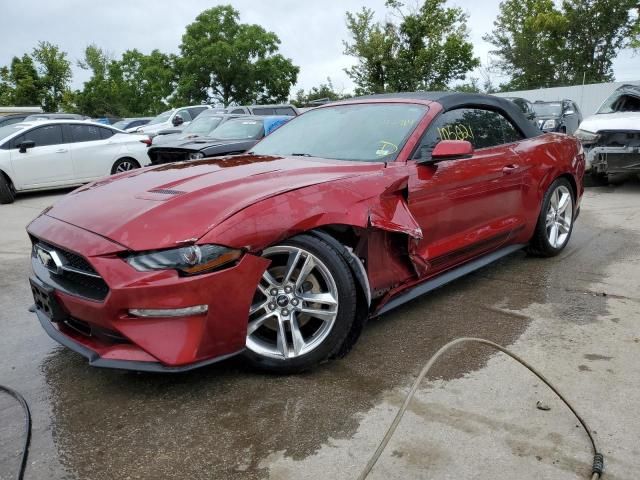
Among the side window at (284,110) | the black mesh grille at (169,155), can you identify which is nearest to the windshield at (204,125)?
the black mesh grille at (169,155)

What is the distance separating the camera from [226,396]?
286 centimetres

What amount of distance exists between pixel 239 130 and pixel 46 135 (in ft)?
12.4

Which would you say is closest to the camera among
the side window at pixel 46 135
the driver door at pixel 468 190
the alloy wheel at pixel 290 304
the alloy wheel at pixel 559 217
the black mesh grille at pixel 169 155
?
the alloy wheel at pixel 290 304

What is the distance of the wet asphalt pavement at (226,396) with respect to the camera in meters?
2.38

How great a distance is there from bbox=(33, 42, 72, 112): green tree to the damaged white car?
1724 inches

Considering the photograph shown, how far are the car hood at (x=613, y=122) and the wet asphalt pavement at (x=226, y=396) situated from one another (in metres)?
5.24

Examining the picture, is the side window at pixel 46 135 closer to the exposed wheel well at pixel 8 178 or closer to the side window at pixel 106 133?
the exposed wheel well at pixel 8 178

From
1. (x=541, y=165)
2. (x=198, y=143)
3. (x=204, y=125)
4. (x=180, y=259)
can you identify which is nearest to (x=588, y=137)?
(x=541, y=165)

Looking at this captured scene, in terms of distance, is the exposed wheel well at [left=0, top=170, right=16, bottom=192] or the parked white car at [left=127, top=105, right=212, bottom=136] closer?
the exposed wheel well at [left=0, top=170, right=16, bottom=192]

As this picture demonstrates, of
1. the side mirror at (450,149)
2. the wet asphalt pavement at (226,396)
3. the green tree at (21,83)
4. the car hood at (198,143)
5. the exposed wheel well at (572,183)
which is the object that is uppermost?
the green tree at (21,83)

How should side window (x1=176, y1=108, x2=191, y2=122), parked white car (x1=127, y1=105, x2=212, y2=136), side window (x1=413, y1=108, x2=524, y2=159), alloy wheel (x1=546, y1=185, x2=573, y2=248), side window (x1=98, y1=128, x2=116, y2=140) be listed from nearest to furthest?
side window (x1=413, y1=108, x2=524, y2=159), alloy wheel (x1=546, y1=185, x2=573, y2=248), side window (x1=98, y1=128, x2=116, y2=140), parked white car (x1=127, y1=105, x2=212, y2=136), side window (x1=176, y1=108, x2=191, y2=122)

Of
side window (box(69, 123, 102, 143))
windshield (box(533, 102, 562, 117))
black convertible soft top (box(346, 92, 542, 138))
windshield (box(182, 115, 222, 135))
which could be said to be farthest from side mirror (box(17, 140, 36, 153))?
windshield (box(533, 102, 562, 117))

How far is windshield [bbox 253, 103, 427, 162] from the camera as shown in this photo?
3.74 meters

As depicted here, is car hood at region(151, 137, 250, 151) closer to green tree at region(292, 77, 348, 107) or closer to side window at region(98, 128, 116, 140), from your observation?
side window at region(98, 128, 116, 140)
